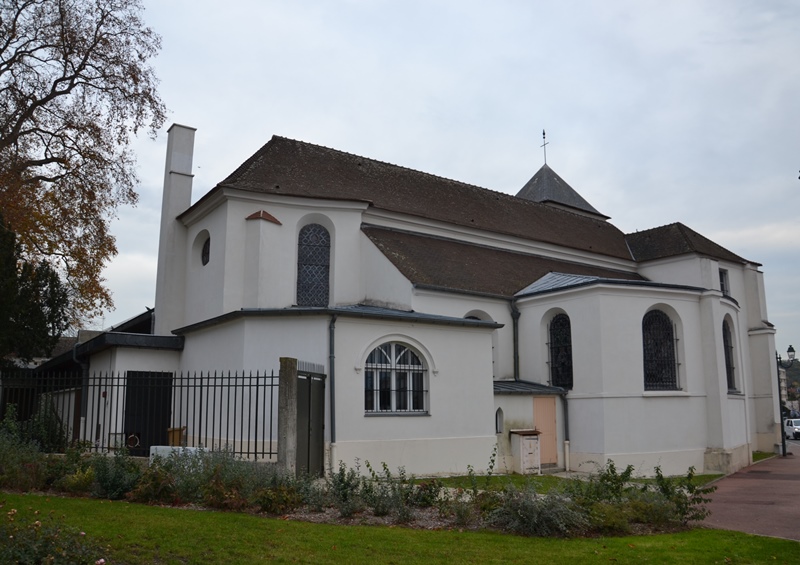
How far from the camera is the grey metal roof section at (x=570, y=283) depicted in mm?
20125

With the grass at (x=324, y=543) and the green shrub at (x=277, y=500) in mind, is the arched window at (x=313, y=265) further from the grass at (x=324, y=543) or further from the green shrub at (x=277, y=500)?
the grass at (x=324, y=543)

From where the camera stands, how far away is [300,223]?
2178 centimetres

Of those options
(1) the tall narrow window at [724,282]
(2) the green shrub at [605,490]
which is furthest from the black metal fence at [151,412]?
(1) the tall narrow window at [724,282]

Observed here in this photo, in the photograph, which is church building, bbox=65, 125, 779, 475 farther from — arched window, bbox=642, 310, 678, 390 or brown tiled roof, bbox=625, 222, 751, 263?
brown tiled roof, bbox=625, 222, 751, 263

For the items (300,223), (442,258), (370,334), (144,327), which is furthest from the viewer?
(144,327)

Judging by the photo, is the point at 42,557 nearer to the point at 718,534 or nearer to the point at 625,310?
the point at 718,534

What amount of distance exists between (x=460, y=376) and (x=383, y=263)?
520 centimetres

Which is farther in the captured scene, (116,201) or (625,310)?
(116,201)

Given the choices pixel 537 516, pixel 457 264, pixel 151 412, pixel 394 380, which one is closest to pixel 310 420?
pixel 394 380

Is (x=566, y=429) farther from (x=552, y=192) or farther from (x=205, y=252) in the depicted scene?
(x=552, y=192)

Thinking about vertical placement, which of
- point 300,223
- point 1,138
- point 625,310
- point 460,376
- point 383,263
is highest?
point 1,138

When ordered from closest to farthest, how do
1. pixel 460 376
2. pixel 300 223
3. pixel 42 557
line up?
pixel 42 557
pixel 460 376
pixel 300 223

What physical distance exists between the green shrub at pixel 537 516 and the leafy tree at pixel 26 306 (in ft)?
51.3

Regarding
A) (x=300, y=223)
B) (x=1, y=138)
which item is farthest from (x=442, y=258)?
(x=1, y=138)
